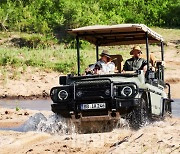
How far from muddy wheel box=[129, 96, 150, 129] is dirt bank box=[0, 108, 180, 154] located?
0.21 metres

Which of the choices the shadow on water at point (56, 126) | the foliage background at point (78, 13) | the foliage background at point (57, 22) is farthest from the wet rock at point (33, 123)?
the foliage background at point (78, 13)

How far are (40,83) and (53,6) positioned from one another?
11064 millimetres

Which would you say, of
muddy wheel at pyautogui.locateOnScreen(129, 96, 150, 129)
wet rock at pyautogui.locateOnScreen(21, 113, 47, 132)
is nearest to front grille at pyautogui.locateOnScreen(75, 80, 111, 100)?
muddy wheel at pyautogui.locateOnScreen(129, 96, 150, 129)

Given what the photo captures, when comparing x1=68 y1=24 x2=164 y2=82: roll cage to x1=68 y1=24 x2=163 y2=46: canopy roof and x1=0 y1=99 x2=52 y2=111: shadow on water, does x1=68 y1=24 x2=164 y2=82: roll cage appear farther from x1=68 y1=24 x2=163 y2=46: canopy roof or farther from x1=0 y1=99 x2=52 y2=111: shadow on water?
x1=0 y1=99 x2=52 y2=111: shadow on water

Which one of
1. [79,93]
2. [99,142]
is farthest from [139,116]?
[99,142]

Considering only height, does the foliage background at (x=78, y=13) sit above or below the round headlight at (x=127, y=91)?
above

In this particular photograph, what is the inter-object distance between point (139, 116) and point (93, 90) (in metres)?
0.73

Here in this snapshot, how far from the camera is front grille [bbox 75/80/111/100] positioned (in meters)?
9.48

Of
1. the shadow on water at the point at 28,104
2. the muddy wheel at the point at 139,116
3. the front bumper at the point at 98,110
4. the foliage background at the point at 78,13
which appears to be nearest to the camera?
the front bumper at the point at 98,110

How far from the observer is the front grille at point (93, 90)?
9.48m

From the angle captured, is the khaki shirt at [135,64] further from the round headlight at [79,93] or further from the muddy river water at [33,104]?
the muddy river water at [33,104]

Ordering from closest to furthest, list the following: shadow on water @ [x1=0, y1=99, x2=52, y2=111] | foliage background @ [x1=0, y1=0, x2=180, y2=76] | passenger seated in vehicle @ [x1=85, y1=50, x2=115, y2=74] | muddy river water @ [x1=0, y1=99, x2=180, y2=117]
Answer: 1. passenger seated in vehicle @ [x1=85, y1=50, x2=115, y2=74]
2. muddy river water @ [x1=0, y1=99, x2=180, y2=117]
3. shadow on water @ [x1=0, y1=99, x2=52, y2=111]
4. foliage background @ [x1=0, y1=0, x2=180, y2=76]

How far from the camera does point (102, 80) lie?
9555mm

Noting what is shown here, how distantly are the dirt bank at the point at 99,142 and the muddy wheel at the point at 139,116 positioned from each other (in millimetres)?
205
